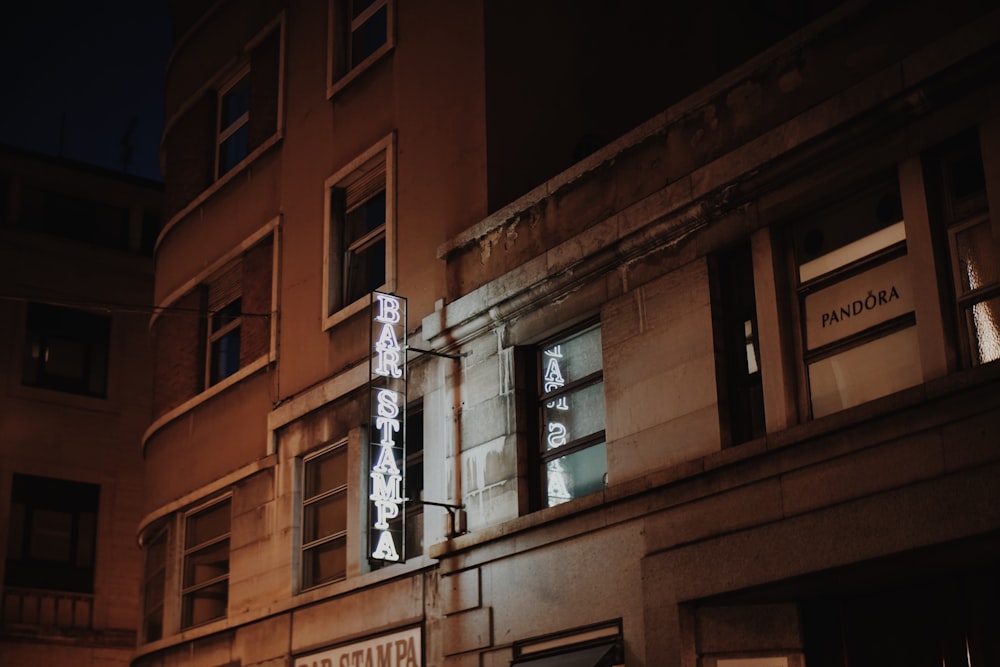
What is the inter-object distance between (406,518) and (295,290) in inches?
185

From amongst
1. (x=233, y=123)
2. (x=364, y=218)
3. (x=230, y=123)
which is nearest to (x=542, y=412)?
(x=364, y=218)

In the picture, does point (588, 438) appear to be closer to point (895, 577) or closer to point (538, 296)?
point (538, 296)

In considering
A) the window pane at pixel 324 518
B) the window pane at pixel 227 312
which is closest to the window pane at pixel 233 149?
the window pane at pixel 227 312

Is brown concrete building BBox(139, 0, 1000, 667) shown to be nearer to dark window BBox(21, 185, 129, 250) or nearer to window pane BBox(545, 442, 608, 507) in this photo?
window pane BBox(545, 442, 608, 507)

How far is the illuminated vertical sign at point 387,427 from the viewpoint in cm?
1552

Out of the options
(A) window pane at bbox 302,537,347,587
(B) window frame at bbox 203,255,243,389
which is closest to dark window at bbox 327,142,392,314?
(B) window frame at bbox 203,255,243,389

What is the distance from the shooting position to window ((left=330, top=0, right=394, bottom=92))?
2012 cm

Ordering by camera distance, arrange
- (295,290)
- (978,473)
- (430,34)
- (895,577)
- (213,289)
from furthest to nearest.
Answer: (213,289)
(295,290)
(430,34)
(895,577)
(978,473)

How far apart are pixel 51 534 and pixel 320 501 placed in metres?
14.1

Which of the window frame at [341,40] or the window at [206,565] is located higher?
the window frame at [341,40]

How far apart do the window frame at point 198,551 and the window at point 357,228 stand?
3.88 m

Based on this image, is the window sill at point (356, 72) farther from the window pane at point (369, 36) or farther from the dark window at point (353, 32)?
the window pane at point (369, 36)

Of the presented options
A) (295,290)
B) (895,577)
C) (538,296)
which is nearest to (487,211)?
(538,296)

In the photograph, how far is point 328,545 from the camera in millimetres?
18562
